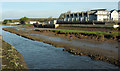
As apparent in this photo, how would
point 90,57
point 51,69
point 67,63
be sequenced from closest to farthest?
point 51,69 → point 67,63 → point 90,57

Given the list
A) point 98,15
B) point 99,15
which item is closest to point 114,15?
point 99,15

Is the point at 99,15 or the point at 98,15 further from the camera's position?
the point at 99,15

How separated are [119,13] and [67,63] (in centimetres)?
7336

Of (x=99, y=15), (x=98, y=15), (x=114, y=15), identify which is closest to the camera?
(x=98, y=15)

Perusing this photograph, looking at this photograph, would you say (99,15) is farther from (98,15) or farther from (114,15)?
(114,15)

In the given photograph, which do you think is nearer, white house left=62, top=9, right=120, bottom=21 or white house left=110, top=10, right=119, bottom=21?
white house left=110, top=10, right=119, bottom=21

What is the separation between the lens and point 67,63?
16.5m

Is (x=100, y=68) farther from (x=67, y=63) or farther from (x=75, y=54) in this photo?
(x=75, y=54)

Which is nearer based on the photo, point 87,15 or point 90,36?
point 90,36

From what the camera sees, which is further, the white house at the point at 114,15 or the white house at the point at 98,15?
the white house at the point at 98,15

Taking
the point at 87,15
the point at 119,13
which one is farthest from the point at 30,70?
the point at 119,13

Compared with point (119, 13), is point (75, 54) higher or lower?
lower

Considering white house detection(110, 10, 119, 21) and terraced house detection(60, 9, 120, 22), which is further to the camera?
terraced house detection(60, 9, 120, 22)

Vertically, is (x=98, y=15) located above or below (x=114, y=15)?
above
